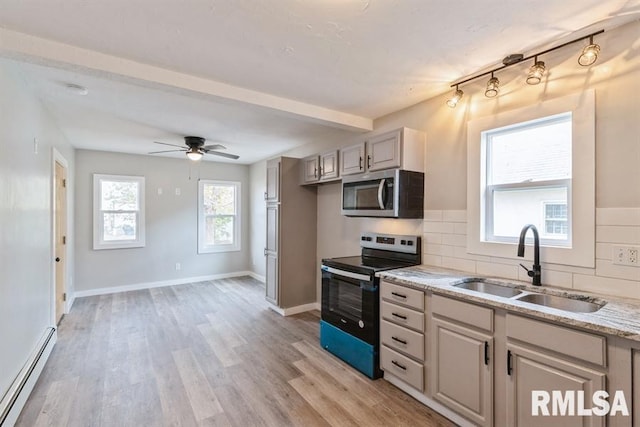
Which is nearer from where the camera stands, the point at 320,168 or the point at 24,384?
the point at 24,384

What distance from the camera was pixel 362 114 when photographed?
3.25m

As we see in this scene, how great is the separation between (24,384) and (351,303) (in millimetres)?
2560

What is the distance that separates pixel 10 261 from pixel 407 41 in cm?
300

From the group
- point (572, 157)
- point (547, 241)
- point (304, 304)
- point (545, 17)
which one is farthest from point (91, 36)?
point (304, 304)

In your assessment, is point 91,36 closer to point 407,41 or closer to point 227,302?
point 407,41

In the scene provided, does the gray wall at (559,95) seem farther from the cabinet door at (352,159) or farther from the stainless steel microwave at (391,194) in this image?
the cabinet door at (352,159)

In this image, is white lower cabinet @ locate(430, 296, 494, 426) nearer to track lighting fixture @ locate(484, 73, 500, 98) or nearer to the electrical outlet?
the electrical outlet

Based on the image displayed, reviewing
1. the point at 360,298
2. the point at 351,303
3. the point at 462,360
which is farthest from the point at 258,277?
the point at 462,360

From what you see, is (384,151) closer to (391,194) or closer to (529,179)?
(391,194)

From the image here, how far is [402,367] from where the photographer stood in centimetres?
233

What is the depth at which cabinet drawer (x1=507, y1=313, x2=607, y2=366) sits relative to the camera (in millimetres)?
1391

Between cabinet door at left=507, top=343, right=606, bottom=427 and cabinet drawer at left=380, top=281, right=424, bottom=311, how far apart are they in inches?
24.0

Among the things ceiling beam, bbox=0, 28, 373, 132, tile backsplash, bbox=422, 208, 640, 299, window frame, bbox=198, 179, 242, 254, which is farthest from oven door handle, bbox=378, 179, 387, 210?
window frame, bbox=198, 179, 242, 254

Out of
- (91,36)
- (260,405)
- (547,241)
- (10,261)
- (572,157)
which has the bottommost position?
(260,405)
